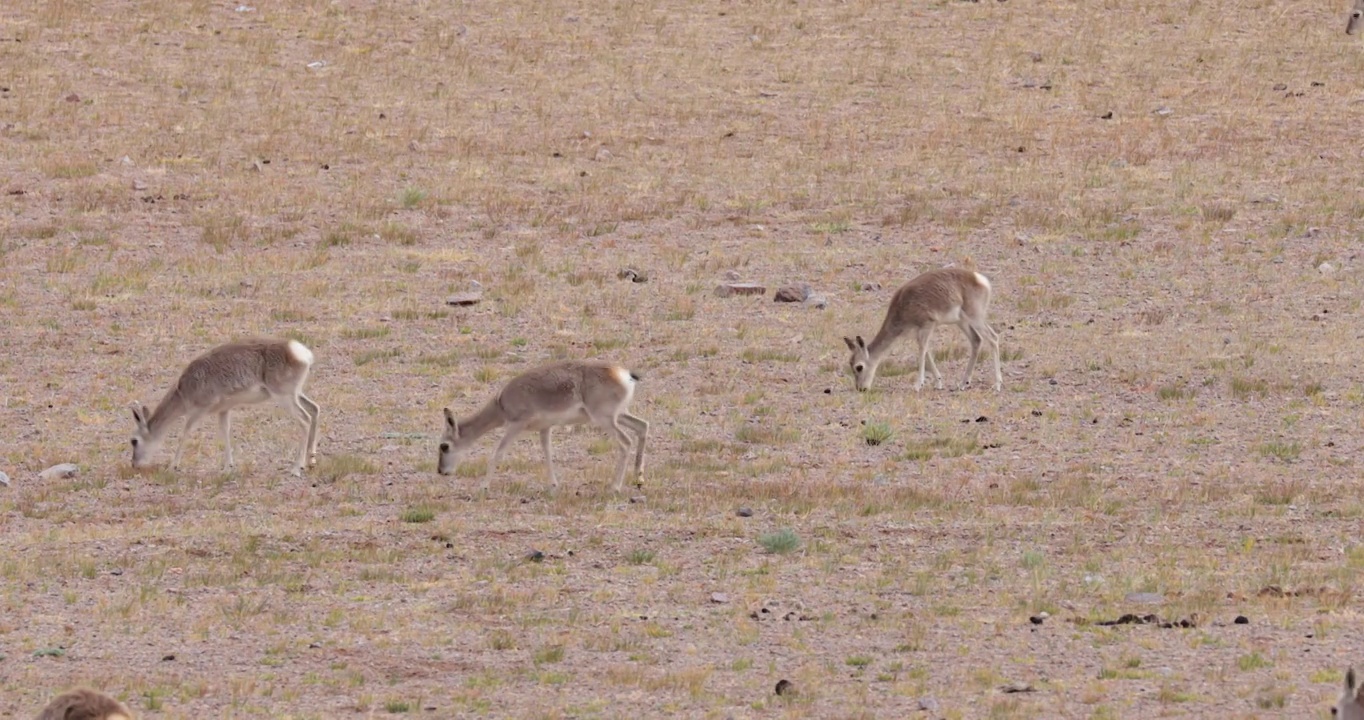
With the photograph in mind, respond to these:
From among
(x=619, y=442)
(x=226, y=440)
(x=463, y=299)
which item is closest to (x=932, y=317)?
(x=619, y=442)

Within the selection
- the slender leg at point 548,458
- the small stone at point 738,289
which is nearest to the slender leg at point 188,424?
the slender leg at point 548,458

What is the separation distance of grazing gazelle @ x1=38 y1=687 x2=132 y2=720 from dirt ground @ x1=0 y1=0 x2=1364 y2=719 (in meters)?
1.70

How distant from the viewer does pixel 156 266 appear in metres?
26.9

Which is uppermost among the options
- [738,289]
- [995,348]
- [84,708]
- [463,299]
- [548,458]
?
[738,289]

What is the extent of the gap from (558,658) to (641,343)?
11.2 m

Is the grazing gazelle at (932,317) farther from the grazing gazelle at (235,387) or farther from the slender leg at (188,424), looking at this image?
the slender leg at (188,424)

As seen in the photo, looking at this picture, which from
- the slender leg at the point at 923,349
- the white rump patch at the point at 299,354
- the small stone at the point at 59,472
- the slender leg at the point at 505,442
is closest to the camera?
the slender leg at the point at 505,442

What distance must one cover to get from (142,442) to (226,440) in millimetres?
849

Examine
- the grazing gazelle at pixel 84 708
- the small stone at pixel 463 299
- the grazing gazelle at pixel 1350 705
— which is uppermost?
the small stone at pixel 463 299

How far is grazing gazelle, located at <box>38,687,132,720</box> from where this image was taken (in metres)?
9.46

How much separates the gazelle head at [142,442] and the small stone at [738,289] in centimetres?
892

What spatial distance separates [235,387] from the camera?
1839cm

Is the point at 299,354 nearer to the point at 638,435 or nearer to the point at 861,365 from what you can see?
the point at 638,435

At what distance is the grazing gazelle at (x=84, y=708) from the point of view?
31.0 ft
